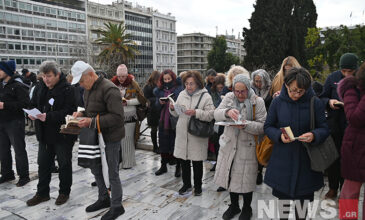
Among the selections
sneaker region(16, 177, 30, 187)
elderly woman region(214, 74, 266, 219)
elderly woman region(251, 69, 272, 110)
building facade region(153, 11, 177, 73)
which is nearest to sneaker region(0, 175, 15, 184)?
sneaker region(16, 177, 30, 187)

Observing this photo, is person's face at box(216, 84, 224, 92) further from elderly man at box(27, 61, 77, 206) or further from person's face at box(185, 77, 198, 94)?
elderly man at box(27, 61, 77, 206)

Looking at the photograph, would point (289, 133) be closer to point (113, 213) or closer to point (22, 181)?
point (113, 213)

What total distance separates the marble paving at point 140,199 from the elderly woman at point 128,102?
48 centimetres

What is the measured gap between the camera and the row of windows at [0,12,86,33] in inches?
1862

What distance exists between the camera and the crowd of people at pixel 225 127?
2541 mm

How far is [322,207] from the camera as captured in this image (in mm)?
3508

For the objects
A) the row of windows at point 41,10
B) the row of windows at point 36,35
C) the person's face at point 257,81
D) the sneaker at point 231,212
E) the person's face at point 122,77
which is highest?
the row of windows at point 41,10

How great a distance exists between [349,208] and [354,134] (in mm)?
816

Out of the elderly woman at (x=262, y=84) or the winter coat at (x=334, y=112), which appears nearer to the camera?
the winter coat at (x=334, y=112)

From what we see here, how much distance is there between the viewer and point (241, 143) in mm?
3123

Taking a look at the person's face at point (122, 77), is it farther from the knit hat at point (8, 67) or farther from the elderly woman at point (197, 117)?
the knit hat at point (8, 67)

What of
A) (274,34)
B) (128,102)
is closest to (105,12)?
(274,34)

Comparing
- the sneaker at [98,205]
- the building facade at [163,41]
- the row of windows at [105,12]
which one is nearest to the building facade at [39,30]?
the row of windows at [105,12]

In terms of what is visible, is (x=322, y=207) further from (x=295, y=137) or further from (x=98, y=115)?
(x=98, y=115)
